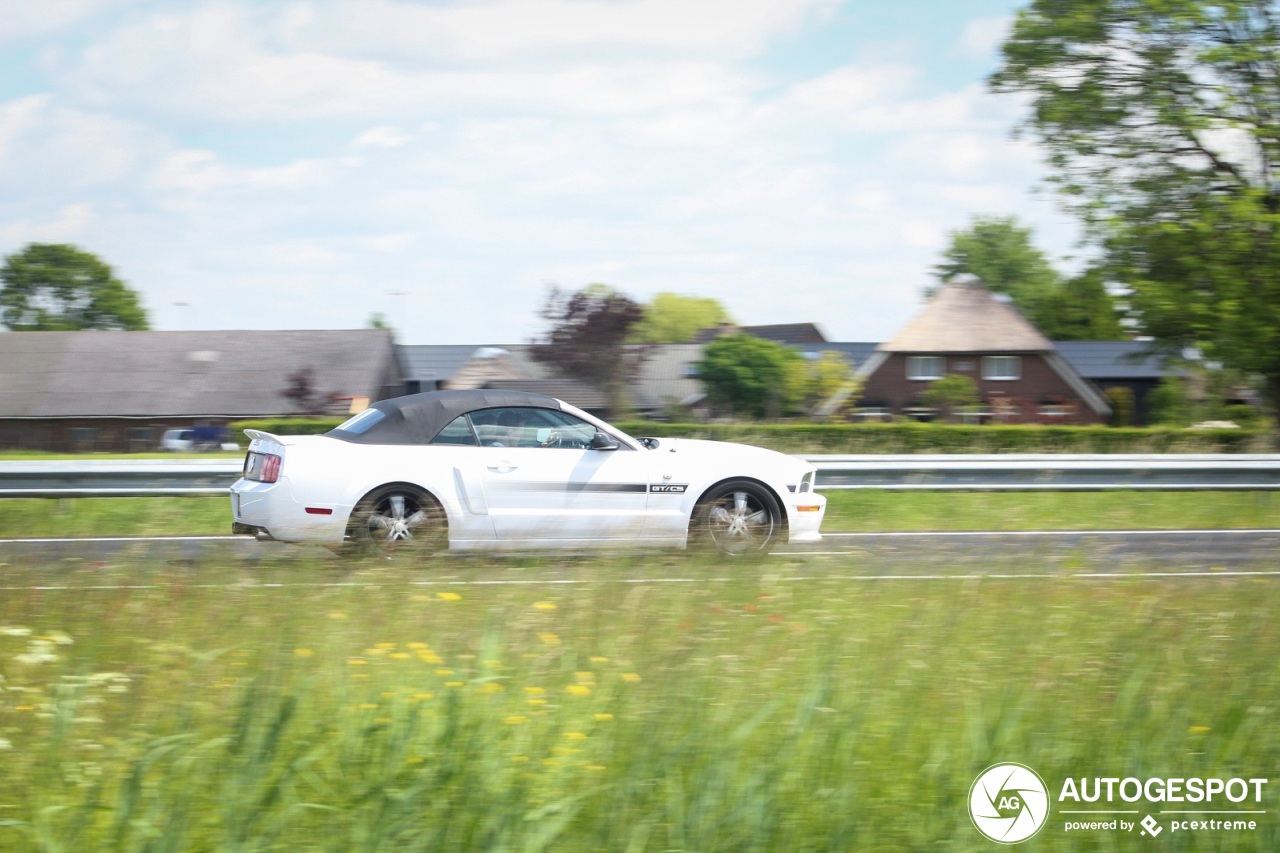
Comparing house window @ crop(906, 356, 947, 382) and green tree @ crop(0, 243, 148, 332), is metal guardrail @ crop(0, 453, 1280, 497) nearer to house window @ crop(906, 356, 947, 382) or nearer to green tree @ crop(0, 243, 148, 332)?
house window @ crop(906, 356, 947, 382)

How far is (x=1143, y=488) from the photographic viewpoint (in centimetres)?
1307

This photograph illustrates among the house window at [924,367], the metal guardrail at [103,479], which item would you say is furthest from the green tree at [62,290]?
the metal guardrail at [103,479]

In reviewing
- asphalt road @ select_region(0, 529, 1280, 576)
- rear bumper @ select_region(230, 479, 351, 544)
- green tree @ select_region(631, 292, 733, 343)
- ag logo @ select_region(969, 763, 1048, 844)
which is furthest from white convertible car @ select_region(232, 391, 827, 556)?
green tree @ select_region(631, 292, 733, 343)

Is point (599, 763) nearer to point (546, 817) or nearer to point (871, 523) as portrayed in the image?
point (546, 817)

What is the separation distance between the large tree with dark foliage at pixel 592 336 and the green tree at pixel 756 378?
19.2 ft

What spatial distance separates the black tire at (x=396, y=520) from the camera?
8466 millimetres

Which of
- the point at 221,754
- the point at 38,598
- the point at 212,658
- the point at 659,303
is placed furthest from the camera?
the point at 659,303

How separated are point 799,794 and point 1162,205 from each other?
1115 inches

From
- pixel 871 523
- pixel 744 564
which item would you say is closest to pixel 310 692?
pixel 744 564

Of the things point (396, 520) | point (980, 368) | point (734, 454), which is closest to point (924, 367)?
point (980, 368)

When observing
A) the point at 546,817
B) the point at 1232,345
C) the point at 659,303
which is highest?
the point at 659,303

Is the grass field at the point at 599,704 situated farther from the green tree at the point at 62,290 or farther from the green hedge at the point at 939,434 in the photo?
the green tree at the point at 62,290

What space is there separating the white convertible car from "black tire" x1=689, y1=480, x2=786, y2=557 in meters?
0.01

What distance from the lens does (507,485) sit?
891cm
